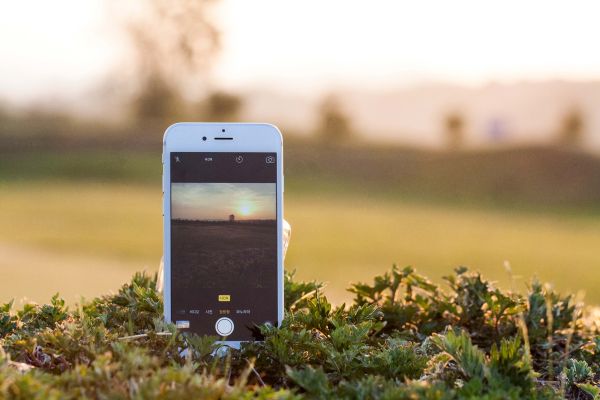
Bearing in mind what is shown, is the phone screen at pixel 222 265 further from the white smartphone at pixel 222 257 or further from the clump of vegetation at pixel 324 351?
the clump of vegetation at pixel 324 351

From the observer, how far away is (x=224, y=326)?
15.4 ft

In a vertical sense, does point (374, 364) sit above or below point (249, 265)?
below

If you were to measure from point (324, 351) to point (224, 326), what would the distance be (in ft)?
2.67

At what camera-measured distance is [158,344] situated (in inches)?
166

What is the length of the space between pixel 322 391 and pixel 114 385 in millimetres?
842

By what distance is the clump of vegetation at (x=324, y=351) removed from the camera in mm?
3342

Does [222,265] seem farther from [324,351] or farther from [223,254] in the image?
[324,351]

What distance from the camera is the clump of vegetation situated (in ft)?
11.0

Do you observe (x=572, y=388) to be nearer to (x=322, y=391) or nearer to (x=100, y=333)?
(x=322, y=391)

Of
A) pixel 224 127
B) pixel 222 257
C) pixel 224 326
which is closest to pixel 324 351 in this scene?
pixel 224 326

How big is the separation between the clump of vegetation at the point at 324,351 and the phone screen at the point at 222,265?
24 centimetres

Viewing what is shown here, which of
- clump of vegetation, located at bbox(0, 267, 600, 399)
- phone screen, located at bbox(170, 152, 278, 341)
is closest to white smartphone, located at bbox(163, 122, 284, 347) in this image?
phone screen, located at bbox(170, 152, 278, 341)

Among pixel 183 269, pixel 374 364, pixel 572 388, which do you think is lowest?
pixel 572 388

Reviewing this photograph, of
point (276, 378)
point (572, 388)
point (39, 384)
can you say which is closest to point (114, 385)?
point (39, 384)
